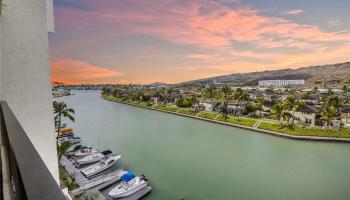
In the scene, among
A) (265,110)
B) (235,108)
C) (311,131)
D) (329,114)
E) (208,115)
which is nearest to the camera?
(311,131)

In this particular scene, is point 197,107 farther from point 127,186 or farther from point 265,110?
point 127,186

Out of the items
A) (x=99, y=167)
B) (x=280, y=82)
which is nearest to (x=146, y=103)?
(x=99, y=167)

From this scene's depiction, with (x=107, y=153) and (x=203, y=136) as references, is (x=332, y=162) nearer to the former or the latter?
(x=203, y=136)

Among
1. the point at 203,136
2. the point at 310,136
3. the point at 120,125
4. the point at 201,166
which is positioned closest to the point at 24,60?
the point at 201,166

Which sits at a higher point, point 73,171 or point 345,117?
point 345,117

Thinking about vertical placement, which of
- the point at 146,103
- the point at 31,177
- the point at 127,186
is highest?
the point at 31,177

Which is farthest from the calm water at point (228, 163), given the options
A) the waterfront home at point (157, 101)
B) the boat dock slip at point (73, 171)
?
the waterfront home at point (157, 101)
